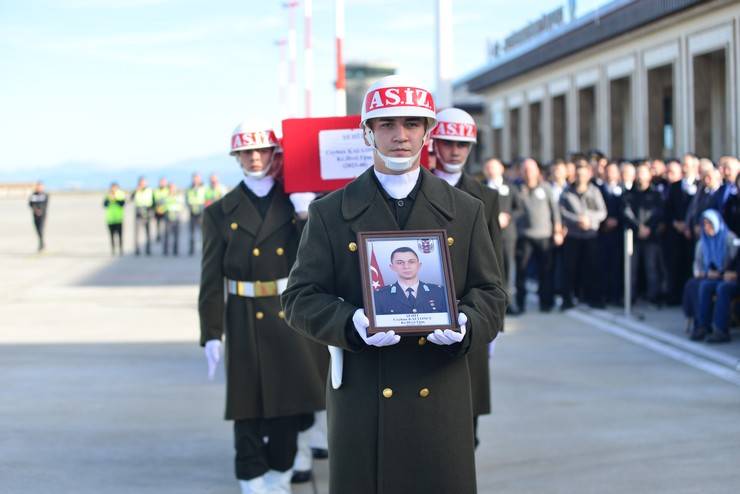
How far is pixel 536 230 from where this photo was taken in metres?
14.6

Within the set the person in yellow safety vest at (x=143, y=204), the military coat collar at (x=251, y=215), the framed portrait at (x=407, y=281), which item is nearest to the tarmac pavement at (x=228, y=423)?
the military coat collar at (x=251, y=215)

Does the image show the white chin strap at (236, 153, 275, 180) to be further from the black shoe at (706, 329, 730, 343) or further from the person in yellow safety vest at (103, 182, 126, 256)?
the person in yellow safety vest at (103, 182, 126, 256)

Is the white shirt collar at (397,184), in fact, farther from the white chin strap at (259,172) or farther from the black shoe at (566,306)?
the black shoe at (566,306)

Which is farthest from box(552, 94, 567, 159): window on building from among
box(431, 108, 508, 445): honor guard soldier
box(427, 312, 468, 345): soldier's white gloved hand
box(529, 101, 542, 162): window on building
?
box(427, 312, 468, 345): soldier's white gloved hand

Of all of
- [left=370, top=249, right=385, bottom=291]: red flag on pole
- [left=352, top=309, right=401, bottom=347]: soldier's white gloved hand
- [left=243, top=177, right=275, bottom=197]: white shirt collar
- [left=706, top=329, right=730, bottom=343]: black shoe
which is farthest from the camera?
[left=706, top=329, right=730, bottom=343]: black shoe

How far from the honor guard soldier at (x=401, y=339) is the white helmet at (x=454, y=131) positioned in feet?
8.66

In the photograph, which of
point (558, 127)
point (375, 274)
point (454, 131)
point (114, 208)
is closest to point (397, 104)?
point (375, 274)

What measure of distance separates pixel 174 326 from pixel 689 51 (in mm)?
10683

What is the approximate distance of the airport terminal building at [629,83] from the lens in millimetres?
19344

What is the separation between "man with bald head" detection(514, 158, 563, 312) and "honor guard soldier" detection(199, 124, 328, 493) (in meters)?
8.45

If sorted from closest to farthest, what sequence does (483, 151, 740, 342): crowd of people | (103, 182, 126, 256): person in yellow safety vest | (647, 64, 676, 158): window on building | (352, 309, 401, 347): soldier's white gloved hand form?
(352, 309, 401, 347): soldier's white gloved hand → (483, 151, 740, 342): crowd of people → (647, 64, 676, 158): window on building → (103, 182, 126, 256): person in yellow safety vest

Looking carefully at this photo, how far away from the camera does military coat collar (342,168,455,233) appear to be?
3922 millimetres

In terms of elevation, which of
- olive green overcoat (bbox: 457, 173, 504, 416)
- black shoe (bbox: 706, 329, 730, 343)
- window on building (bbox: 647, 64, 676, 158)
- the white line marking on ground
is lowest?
the white line marking on ground

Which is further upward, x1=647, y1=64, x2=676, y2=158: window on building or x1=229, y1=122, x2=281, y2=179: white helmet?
x1=647, y1=64, x2=676, y2=158: window on building
